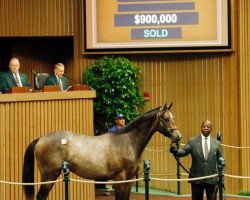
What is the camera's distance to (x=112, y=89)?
20594mm

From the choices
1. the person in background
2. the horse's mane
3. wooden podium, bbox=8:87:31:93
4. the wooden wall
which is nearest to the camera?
the horse's mane

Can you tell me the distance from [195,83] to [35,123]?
4.52m

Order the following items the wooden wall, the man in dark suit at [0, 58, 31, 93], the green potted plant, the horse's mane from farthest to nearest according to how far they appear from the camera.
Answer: the wooden wall → the green potted plant → the man in dark suit at [0, 58, 31, 93] → the horse's mane

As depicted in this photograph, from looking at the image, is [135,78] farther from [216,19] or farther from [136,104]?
[216,19]

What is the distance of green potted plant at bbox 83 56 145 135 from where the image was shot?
20.6 metres

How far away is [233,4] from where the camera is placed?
21.2 m

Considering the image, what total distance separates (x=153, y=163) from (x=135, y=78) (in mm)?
1797

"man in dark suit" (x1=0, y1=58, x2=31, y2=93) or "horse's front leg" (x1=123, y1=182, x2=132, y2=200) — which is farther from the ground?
"man in dark suit" (x1=0, y1=58, x2=31, y2=93)

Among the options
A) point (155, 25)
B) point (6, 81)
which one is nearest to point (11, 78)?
point (6, 81)

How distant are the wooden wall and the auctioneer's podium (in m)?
2.69

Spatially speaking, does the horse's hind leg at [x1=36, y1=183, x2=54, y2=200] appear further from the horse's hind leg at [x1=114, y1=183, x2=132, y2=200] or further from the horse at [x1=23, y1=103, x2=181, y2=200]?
the horse's hind leg at [x1=114, y1=183, x2=132, y2=200]

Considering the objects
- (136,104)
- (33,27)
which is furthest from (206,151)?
(33,27)

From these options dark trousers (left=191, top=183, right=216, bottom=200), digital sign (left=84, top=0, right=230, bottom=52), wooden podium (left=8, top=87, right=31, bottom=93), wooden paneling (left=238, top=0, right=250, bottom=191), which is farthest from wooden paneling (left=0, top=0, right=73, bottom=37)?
dark trousers (left=191, top=183, right=216, bottom=200)

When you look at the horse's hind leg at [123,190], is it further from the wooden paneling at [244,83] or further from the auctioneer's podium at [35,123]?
the wooden paneling at [244,83]
